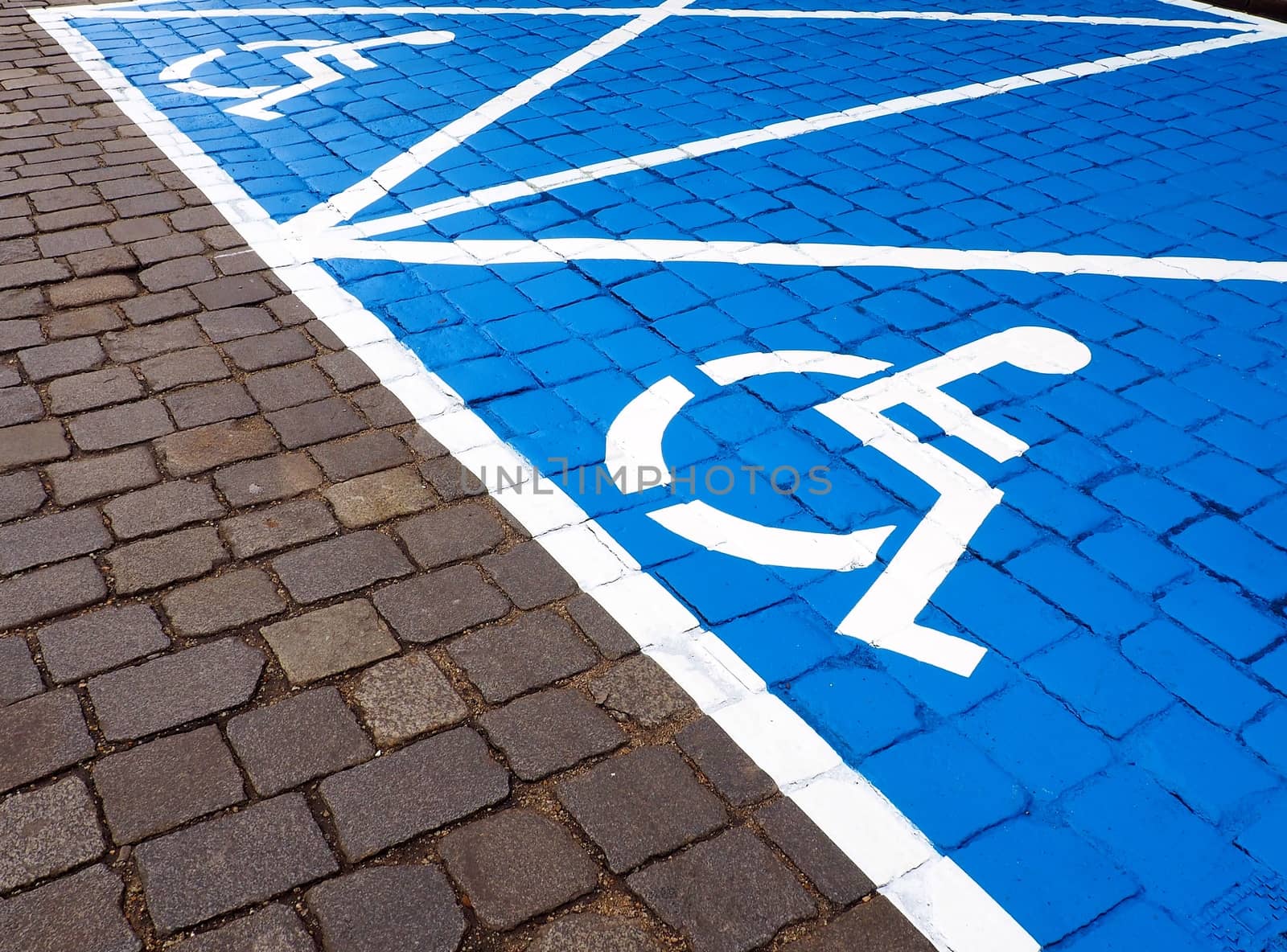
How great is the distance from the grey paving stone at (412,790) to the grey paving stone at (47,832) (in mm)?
618

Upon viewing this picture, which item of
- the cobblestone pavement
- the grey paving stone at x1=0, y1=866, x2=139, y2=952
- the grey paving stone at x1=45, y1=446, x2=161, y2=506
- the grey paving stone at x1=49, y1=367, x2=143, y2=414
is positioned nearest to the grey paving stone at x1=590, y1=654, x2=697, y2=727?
the cobblestone pavement

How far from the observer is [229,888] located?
2.77 meters

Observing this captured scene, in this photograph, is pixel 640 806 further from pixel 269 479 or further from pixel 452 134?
pixel 452 134

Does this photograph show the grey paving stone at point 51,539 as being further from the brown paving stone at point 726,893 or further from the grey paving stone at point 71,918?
the brown paving stone at point 726,893

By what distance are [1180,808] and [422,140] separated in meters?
5.95

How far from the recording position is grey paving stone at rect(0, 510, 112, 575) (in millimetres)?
3727

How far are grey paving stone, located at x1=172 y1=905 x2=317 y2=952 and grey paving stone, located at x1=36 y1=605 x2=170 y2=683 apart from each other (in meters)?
1.04

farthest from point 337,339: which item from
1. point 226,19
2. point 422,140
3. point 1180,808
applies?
point 226,19

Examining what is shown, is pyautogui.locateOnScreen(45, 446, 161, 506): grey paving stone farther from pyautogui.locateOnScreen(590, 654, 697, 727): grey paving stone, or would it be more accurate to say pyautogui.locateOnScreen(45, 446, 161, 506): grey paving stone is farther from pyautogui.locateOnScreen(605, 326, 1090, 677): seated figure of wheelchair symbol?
pyautogui.locateOnScreen(590, 654, 697, 727): grey paving stone

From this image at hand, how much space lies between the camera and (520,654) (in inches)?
136

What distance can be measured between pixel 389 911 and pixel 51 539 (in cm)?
202

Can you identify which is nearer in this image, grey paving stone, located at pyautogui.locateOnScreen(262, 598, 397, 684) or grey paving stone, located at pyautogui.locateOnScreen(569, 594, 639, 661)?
grey paving stone, located at pyautogui.locateOnScreen(262, 598, 397, 684)

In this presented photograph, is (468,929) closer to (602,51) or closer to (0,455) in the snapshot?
(0,455)

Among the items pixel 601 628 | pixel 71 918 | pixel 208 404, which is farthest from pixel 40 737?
pixel 208 404
